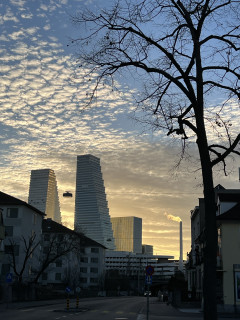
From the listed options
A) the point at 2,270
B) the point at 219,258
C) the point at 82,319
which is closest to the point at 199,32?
the point at 82,319

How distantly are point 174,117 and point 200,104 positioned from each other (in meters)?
0.74

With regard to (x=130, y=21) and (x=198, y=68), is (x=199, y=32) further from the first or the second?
(x=130, y=21)

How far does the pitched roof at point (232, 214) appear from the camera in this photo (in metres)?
36.4

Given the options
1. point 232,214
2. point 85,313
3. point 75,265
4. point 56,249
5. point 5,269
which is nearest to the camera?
point 85,313

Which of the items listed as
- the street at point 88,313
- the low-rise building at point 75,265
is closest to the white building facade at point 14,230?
the low-rise building at point 75,265

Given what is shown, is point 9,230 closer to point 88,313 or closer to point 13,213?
point 13,213

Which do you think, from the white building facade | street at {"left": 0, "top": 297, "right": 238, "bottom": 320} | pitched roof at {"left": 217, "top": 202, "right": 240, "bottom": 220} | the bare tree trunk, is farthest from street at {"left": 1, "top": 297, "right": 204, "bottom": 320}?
the white building facade

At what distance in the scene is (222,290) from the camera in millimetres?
36344

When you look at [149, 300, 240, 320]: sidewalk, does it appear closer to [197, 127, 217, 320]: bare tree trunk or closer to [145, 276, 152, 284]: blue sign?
[145, 276, 152, 284]: blue sign

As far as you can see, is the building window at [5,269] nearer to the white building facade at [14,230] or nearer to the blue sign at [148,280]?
the white building facade at [14,230]

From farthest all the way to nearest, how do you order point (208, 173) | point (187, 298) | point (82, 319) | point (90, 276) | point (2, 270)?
point (90, 276) < point (2, 270) < point (187, 298) < point (82, 319) < point (208, 173)

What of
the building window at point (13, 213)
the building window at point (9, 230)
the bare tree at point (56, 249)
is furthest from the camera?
the building window at point (13, 213)

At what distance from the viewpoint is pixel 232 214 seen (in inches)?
1462

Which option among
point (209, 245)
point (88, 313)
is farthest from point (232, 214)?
point (209, 245)
